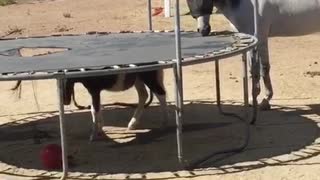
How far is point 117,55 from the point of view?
6.51 metres

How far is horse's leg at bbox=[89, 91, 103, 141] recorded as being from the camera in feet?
22.2

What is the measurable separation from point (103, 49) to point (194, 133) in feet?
4.05

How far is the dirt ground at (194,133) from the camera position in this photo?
5.93 meters

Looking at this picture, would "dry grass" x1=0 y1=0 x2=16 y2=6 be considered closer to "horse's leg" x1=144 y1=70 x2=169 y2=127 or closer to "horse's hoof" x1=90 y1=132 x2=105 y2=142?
"horse's leg" x1=144 y1=70 x2=169 y2=127

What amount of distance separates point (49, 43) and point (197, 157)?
2517 millimetres

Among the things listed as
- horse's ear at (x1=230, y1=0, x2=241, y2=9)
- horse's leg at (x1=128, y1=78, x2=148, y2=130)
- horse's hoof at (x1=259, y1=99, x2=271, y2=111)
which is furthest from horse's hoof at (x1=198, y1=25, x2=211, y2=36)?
horse's hoof at (x1=259, y1=99, x2=271, y2=111)

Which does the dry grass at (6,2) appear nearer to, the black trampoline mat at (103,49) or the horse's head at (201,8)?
the black trampoline mat at (103,49)

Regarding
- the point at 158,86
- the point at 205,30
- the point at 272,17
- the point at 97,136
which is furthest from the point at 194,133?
the point at 272,17

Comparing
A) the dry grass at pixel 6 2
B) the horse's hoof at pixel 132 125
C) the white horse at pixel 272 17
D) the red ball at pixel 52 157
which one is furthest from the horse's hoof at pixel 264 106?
the dry grass at pixel 6 2

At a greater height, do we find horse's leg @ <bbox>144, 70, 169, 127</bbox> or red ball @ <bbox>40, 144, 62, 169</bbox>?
horse's leg @ <bbox>144, 70, 169, 127</bbox>

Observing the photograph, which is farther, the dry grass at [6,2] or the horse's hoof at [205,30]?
the dry grass at [6,2]

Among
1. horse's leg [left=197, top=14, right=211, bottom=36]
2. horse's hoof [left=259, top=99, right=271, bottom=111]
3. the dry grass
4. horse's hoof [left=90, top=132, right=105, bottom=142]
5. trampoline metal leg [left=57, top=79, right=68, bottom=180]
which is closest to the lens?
trampoline metal leg [left=57, top=79, right=68, bottom=180]

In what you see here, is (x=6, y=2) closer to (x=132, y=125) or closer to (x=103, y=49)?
(x=132, y=125)

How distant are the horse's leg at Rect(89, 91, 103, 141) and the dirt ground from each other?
0.33ft
